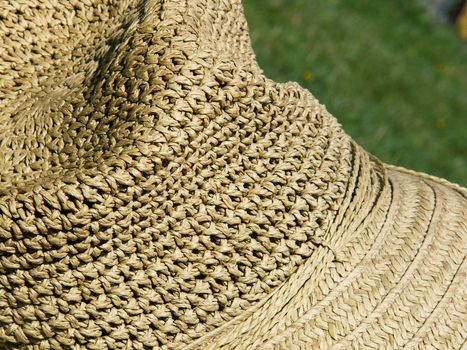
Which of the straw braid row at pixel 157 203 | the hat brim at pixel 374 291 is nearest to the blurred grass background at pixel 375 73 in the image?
the hat brim at pixel 374 291

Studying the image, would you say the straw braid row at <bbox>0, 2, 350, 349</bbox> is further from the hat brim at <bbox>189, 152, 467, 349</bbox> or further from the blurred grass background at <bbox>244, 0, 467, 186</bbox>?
the blurred grass background at <bbox>244, 0, 467, 186</bbox>

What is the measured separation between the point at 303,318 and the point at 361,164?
519 millimetres

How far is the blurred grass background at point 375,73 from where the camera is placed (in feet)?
14.9

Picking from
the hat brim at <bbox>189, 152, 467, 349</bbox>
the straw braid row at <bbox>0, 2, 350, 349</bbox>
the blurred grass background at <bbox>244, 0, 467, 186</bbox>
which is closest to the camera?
the straw braid row at <bbox>0, 2, 350, 349</bbox>

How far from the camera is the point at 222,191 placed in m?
1.69

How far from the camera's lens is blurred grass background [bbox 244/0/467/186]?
14.9 ft

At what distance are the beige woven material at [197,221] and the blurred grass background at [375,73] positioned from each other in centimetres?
236

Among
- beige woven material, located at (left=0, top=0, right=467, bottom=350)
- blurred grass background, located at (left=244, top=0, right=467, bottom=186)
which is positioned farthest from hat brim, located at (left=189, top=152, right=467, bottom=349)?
blurred grass background, located at (left=244, top=0, right=467, bottom=186)

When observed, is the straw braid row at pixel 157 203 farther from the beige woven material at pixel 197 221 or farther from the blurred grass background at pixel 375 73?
the blurred grass background at pixel 375 73

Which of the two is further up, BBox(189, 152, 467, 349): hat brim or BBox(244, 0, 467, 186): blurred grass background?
BBox(189, 152, 467, 349): hat brim

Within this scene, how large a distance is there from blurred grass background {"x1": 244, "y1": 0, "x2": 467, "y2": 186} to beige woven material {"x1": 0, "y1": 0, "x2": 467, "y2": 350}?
92.9 inches

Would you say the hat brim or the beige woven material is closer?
the beige woven material

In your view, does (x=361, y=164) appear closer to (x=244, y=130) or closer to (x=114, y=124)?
(x=244, y=130)

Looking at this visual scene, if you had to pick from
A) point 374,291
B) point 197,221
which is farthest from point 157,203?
point 374,291
